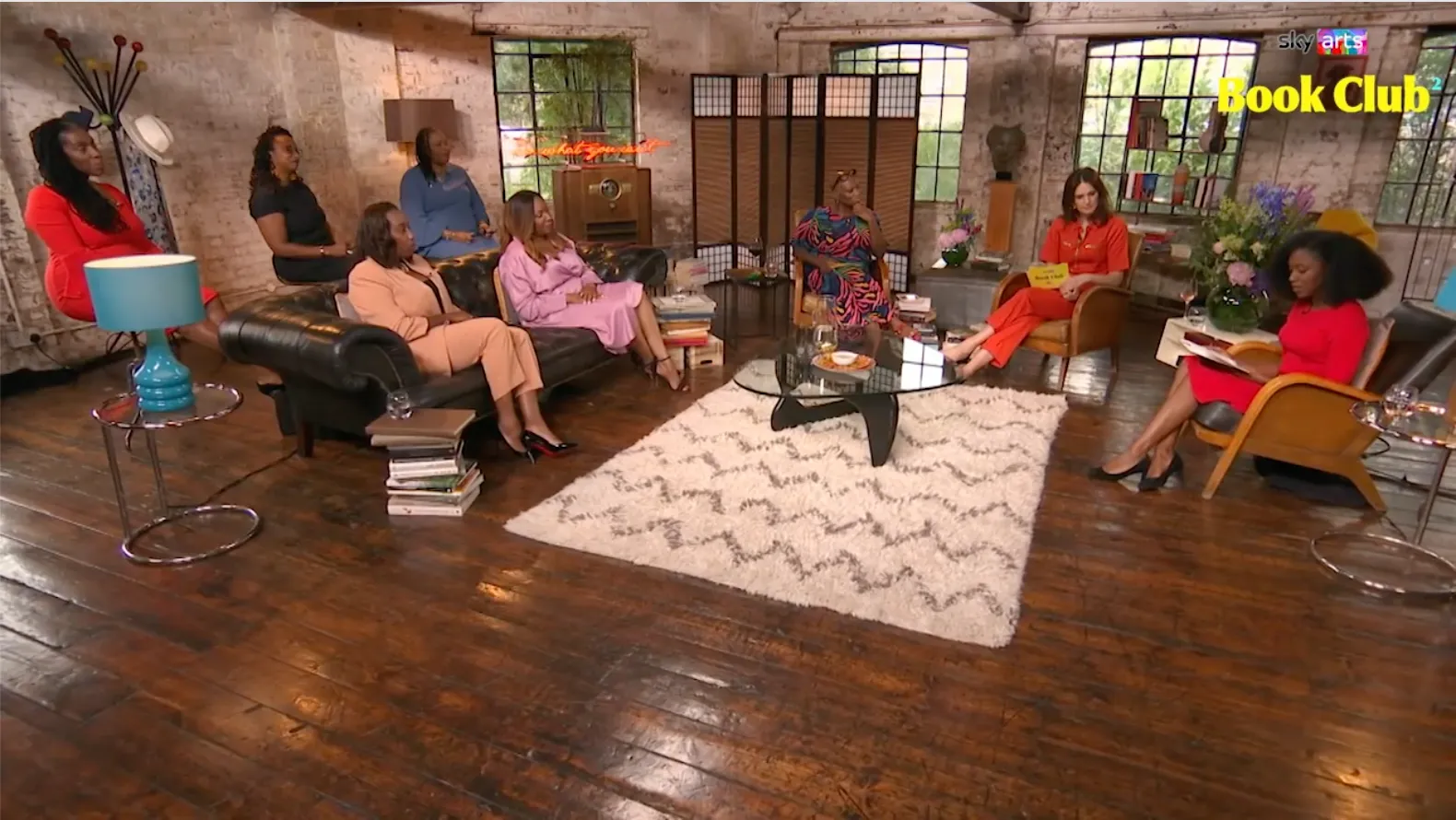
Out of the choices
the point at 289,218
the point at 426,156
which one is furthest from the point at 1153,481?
the point at 289,218

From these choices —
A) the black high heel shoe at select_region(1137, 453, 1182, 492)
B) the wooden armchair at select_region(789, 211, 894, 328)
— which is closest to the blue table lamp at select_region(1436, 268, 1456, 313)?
the black high heel shoe at select_region(1137, 453, 1182, 492)

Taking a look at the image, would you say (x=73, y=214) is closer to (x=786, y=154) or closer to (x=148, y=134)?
(x=148, y=134)

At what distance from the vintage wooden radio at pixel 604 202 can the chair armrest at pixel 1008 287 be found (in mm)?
3336

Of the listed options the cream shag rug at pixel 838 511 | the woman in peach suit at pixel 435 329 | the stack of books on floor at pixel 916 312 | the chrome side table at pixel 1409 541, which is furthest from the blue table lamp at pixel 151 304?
the chrome side table at pixel 1409 541

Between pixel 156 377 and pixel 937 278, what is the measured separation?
4593mm

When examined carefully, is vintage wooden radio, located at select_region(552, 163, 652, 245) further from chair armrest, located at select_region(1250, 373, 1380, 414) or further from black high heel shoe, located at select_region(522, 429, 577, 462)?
chair armrest, located at select_region(1250, 373, 1380, 414)

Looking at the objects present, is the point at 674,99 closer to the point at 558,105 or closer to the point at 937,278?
the point at 558,105

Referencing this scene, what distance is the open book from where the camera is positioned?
11.4ft

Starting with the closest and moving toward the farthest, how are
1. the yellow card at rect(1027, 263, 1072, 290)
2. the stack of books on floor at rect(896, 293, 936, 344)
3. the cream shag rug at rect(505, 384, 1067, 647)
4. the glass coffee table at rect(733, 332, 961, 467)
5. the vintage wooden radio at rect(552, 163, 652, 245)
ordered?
the cream shag rug at rect(505, 384, 1067, 647) → the glass coffee table at rect(733, 332, 961, 467) → the yellow card at rect(1027, 263, 1072, 290) → the stack of books on floor at rect(896, 293, 936, 344) → the vintage wooden radio at rect(552, 163, 652, 245)

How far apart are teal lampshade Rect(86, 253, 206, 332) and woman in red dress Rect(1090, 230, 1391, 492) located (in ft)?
12.4

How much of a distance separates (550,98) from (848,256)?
3405 mm

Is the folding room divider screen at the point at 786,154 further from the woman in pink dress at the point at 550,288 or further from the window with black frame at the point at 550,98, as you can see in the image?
the woman in pink dress at the point at 550,288

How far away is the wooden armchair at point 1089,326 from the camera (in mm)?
4844

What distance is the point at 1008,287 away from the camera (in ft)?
17.6
